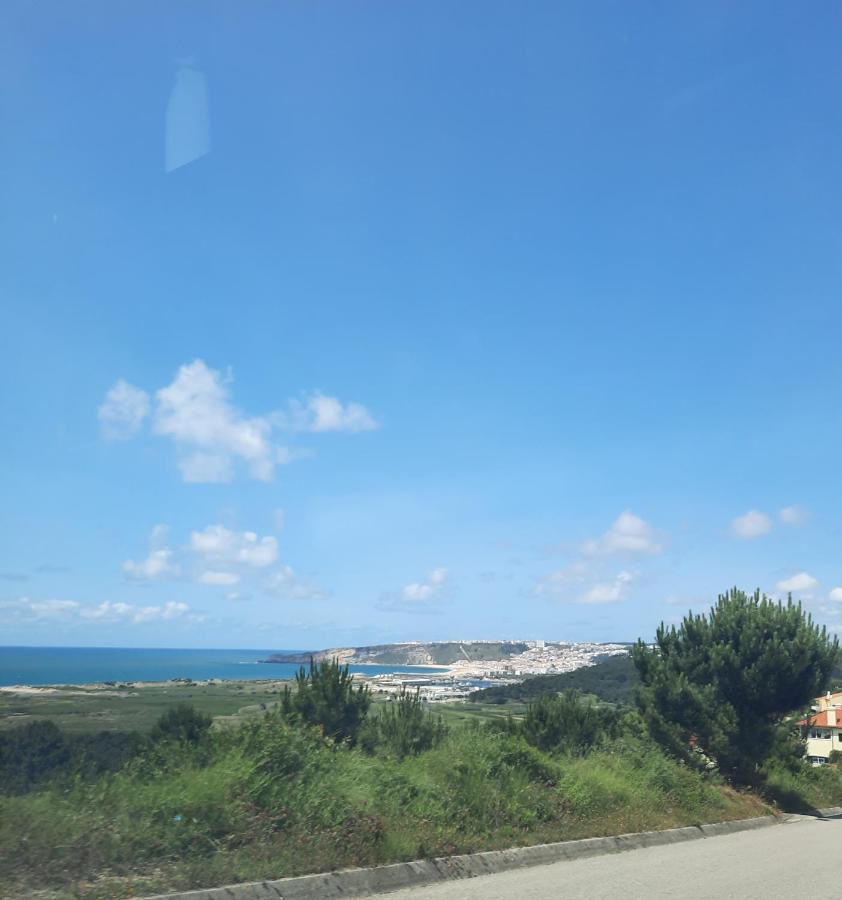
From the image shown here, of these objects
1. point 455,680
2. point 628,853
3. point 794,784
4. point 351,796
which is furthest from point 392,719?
point 455,680

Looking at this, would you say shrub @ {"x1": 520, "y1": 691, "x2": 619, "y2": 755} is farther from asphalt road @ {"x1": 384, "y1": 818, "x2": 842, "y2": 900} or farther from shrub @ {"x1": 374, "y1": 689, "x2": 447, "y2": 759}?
asphalt road @ {"x1": 384, "y1": 818, "x2": 842, "y2": 900}

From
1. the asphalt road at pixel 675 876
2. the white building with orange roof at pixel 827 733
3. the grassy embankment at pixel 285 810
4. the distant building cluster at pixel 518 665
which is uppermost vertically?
the grassy embankment at pixel 285 810

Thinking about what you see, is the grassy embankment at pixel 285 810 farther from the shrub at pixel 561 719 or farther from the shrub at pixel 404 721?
the shrub at pixel 561 719

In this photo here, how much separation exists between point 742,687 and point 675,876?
12220 mm

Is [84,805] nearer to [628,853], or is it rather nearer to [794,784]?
[628,853]

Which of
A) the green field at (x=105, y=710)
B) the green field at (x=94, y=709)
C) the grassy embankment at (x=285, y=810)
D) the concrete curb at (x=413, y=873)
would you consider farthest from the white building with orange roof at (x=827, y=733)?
the concrete curb at (x=413, y=873)

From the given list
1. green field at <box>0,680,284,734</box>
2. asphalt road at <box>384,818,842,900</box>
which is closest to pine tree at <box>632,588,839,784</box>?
Answer: asphalt road at <box>384,818,842,900</box>

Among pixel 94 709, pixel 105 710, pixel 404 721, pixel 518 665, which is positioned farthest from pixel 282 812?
pixel 518 665

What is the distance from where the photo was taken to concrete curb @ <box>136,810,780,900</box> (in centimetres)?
693

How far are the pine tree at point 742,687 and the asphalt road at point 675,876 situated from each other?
6856 millimetres

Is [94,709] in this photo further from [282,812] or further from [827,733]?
[827,733]

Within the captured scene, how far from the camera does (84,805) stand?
7547 millimetres

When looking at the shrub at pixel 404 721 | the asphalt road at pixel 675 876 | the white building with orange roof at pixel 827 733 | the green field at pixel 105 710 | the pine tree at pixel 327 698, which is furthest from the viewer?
the white building with orange roof at pixel 827 733

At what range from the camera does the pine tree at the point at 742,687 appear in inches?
798
